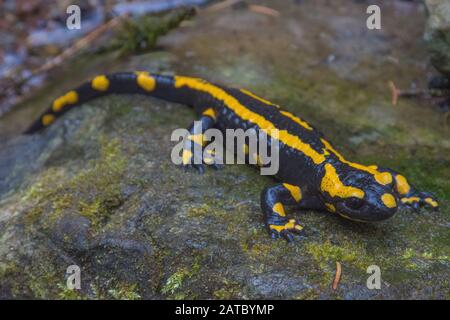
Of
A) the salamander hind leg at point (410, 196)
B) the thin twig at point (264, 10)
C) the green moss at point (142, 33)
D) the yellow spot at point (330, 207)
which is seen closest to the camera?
the yellow spot at point (330, 207)

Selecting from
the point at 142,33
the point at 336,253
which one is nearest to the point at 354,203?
the point at 336,253

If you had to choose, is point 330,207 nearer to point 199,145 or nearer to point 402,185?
point 402,185

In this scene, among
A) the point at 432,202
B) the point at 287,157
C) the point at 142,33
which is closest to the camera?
the point at 432,202

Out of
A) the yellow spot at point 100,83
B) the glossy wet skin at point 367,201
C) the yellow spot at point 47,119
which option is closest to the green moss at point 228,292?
the glossy wet skin at point 367,201

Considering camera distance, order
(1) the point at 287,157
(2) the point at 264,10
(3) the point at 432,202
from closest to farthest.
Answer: (3) the point at 432,202, (1) the point at 287,157, (2) the point at 264,10

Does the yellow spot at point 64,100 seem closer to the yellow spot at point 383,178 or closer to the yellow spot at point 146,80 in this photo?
the yellow spot at point 146,80

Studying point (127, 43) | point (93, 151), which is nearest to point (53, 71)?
point (127, 43)

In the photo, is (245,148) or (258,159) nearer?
(258,159)
